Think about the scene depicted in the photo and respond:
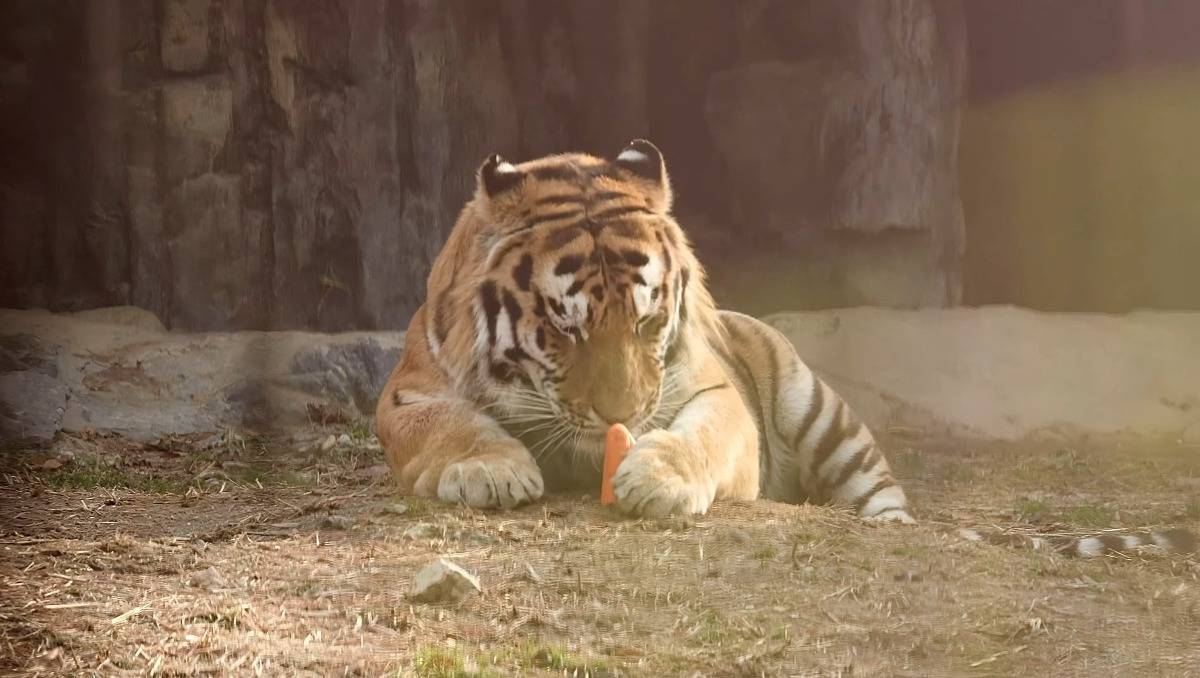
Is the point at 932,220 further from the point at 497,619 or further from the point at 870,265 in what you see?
the point at 497,619

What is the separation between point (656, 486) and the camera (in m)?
2.56

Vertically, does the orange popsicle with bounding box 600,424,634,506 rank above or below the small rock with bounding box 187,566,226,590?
below

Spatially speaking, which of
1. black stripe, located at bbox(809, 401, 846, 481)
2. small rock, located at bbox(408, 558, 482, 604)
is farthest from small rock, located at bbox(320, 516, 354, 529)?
black stripe, located at bbox(809, 401, 846, 481)

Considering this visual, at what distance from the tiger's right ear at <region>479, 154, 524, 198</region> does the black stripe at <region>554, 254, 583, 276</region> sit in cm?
26

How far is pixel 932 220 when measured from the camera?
14.5ft

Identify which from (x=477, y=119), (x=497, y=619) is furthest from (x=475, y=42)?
(x=497, y=619)

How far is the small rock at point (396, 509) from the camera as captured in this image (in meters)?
2.61

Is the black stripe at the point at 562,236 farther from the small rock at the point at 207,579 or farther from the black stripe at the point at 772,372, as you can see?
the small rock at the point at 207,579

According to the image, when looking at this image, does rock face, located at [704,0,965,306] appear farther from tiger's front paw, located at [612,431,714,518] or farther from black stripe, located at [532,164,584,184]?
tiger's front paw, located at [612,431,714,518]

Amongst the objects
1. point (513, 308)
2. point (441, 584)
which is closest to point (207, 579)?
point (441, 584)

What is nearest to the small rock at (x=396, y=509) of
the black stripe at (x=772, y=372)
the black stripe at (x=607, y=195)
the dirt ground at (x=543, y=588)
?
the dirt ground at (x=543, y=588)

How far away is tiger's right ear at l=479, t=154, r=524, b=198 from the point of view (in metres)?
3.00

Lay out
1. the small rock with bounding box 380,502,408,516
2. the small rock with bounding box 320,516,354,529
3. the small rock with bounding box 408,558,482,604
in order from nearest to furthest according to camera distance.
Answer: the small rock with bounding box 408,558,482,604, the small rock with bounding box 320,516,354,529, the small rock with bounding box 380,502,408,516

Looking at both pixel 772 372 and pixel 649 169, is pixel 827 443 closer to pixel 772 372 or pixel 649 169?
pixel 772 372
